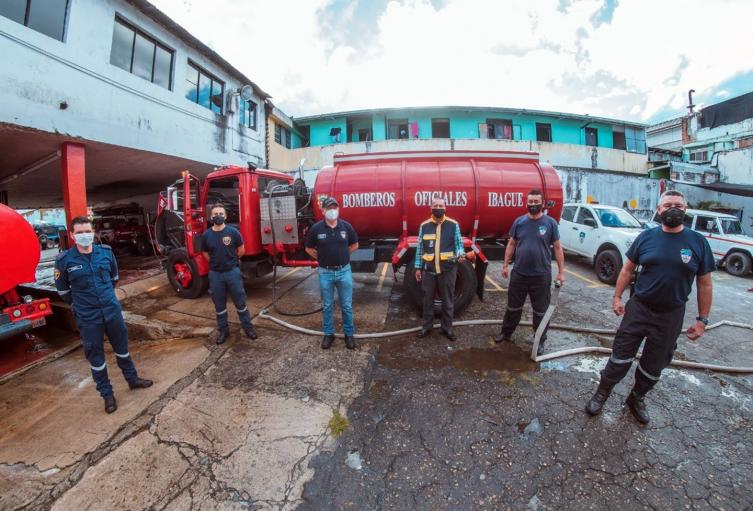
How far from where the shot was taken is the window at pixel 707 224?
9.23 m

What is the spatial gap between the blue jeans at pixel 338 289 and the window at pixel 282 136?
16.4m

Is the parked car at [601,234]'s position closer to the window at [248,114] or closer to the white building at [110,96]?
the white building at [110,96]

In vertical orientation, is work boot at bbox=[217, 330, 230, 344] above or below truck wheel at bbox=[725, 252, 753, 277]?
below

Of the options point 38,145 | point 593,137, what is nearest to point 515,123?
point 593,137

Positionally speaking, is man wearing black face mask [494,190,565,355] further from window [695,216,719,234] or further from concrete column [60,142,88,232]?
window [695,216,719,234]

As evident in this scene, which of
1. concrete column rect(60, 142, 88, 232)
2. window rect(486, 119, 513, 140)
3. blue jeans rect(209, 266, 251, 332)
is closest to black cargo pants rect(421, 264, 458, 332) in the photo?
blue jeans rect(209, 266, 251, 332)

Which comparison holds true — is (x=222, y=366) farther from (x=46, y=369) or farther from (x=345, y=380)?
(x=46, y=369)

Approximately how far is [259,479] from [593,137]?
25196 mm

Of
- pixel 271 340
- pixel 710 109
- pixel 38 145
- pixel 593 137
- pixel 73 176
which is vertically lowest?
pixel 271 340

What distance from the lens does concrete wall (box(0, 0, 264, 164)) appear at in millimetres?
5383

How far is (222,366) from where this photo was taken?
3.55 m

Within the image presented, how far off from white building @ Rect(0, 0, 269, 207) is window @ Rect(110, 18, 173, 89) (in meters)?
0.02

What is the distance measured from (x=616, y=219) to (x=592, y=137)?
53.5 ft

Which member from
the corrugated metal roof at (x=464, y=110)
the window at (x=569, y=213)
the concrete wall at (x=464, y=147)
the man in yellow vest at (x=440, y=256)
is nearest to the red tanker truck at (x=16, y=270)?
the man in yellow vest at (x=440, y=256)
